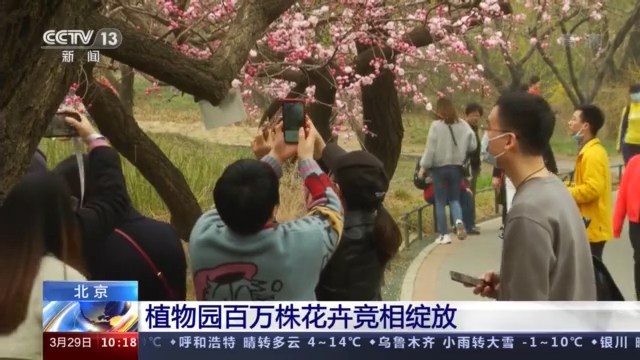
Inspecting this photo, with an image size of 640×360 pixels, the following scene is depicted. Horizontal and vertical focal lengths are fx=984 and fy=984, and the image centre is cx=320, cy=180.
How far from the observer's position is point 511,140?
8.27 ft

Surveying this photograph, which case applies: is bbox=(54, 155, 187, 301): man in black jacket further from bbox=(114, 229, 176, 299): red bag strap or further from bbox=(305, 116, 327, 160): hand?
bbox=(305, 116, 327, 160): hand

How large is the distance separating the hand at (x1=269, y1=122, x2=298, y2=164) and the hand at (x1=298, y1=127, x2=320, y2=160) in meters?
0.02

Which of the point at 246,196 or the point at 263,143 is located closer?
the point at 246,196

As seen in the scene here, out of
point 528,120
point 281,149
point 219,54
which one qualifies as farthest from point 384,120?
point 219,54

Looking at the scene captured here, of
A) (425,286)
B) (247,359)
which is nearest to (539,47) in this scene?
(425,286)

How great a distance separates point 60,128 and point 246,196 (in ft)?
1.80

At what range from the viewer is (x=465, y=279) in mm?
2625

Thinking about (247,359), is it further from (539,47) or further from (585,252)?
(539,47)

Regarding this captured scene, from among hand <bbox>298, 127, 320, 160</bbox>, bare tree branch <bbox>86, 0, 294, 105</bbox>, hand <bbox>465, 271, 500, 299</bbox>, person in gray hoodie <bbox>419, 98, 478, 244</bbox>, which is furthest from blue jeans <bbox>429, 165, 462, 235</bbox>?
bare tree branch <bbox>86, 0, 294, 105</bbox>

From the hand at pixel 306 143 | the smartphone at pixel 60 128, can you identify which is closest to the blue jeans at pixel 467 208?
the hand at pixel 306 143

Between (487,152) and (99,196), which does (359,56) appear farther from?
(99,196)

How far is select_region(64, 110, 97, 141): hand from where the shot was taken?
103 inches
